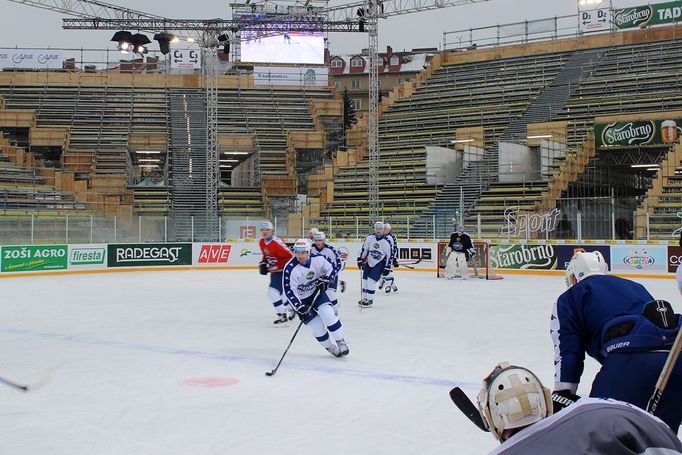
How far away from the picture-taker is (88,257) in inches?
963

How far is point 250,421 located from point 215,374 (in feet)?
6.69

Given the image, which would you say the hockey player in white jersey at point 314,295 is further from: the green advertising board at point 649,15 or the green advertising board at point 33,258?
the green advertising board at point 649,15

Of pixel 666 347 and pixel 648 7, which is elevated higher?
pixel 648 7

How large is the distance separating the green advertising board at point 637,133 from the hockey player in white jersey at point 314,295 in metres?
24.3

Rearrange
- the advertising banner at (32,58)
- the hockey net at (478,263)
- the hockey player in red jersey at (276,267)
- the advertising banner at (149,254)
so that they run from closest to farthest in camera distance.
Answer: the hockey player in red jersey at (276,267), the hockey net at (478,263), the advertising banner at (149,254), the advertising banner at (32,58)

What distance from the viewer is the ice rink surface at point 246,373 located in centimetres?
541

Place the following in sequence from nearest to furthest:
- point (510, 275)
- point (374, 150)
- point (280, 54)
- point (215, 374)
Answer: point (215, 374), point (510, 275), point (374, 150), point (280, 54)

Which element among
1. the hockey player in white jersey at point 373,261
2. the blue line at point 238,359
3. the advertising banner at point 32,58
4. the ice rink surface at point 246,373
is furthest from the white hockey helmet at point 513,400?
the advertising banner at point 32,58

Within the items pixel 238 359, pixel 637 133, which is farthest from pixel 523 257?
pixel 238 359

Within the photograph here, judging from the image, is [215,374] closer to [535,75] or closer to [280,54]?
[535,75]

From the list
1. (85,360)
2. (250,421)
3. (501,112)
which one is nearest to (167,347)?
(85,360)

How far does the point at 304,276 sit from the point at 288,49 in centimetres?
3862

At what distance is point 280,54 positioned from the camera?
45562 mm

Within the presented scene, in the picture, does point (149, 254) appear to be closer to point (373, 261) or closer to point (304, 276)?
point (373, 261)
